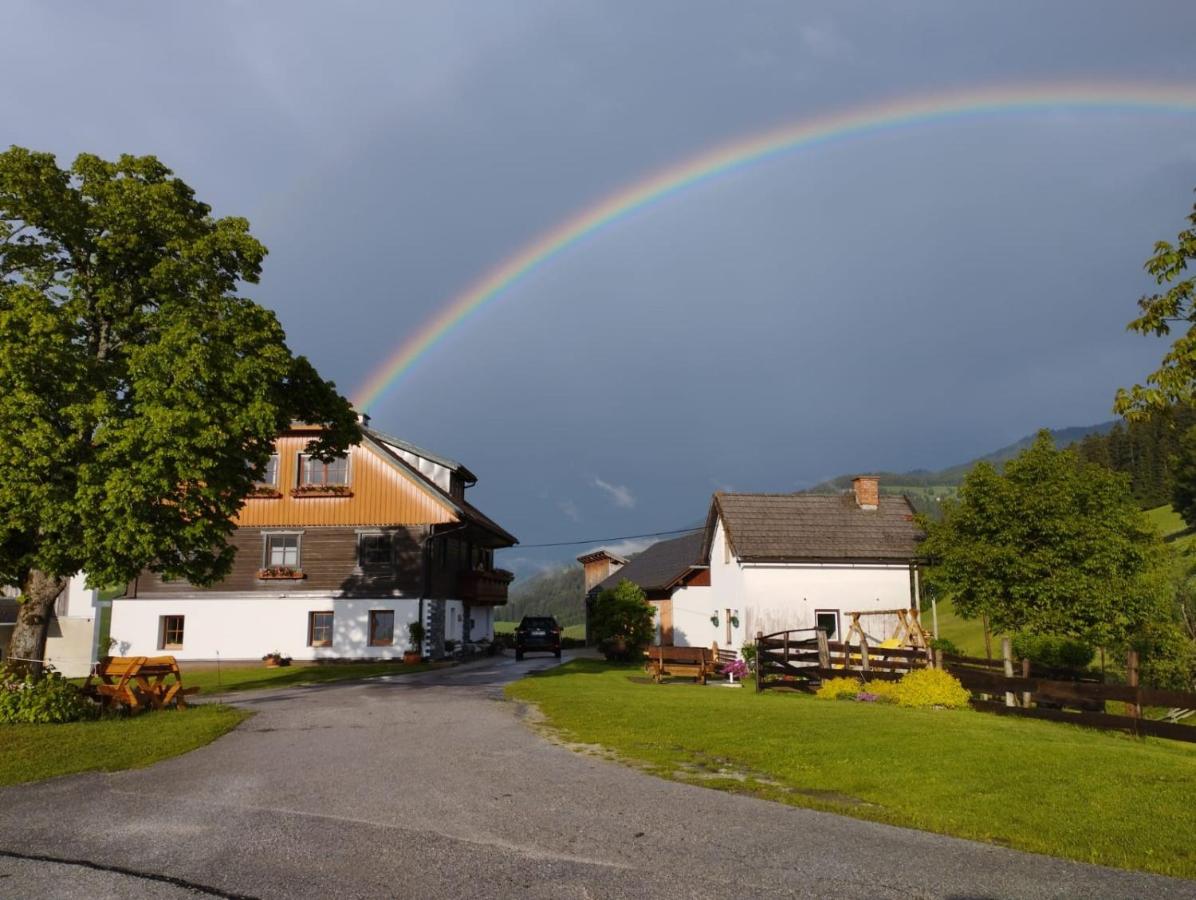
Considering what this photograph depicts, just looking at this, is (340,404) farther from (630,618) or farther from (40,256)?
(630,618)

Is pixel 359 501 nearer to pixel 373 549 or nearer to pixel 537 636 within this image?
pixel 373 549

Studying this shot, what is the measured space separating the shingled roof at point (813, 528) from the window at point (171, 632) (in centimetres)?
2547

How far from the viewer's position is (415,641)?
Result: 38.6 metres

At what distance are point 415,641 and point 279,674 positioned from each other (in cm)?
716

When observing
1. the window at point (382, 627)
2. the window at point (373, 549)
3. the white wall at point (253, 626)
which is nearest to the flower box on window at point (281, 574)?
the white wall at point (253, 626)

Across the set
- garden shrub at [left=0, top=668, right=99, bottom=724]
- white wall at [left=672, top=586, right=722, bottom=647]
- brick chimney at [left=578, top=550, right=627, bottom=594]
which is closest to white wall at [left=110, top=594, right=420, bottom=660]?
white wall at [left=672, top=586, right=722, bottom=647]

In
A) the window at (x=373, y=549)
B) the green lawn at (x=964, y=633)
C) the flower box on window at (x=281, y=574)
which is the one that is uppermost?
the window at (x=373, y=549)

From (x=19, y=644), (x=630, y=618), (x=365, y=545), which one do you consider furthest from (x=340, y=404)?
(x=630, y=618)

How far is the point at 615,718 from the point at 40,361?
12.9 m

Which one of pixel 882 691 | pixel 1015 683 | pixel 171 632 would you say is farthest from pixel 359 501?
pixel 1015 683

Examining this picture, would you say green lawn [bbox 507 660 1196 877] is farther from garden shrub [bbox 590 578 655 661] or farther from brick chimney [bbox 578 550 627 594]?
brick chimney [bbox 578 550 627 594]

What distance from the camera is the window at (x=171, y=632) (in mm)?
40312

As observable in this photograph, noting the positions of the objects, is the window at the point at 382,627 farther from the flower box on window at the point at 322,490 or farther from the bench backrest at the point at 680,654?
the bench backrest at the point at 680,654

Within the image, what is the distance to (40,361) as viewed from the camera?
16.3m
